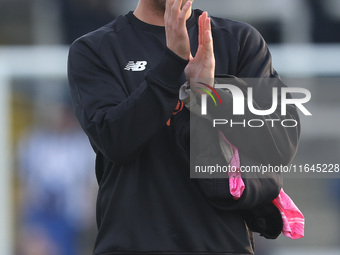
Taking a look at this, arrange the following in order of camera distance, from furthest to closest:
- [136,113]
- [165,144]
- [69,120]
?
[69,120], [165,144], [136,113]

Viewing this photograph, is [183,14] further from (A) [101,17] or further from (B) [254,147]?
(A) [101,17]

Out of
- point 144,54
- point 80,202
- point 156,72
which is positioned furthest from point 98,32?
point 80,202

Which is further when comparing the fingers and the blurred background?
the blurred background

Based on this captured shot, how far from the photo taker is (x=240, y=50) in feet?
7.24

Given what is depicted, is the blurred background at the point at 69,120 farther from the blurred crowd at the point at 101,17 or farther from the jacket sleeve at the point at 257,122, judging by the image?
the jacket sleeve at the point at 257,122

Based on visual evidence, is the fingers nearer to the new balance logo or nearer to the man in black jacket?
the man in black jacket

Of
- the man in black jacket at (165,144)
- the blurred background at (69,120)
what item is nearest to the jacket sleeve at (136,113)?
the man in black jacket at (165,144)

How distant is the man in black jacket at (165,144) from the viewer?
6.54ft

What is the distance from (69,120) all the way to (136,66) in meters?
3.05

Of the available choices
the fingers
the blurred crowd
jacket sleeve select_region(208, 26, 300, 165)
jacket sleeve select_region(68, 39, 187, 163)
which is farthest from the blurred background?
the fingers

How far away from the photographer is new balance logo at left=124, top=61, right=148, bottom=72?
7.02 feet

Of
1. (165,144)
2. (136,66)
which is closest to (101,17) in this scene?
(136,66)

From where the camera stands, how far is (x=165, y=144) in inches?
82.1

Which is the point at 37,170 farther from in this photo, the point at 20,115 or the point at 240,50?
the point at 240,50
